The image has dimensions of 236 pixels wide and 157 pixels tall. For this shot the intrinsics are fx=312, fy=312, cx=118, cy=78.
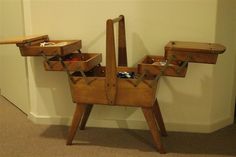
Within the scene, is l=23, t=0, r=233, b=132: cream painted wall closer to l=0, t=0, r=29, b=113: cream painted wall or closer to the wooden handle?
the wooden handle

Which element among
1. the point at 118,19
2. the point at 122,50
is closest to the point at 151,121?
the point at 122,50

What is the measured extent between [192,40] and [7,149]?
1.43 meters

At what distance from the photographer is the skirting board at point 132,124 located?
2.28 m

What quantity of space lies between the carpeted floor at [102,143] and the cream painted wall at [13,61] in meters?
0.34

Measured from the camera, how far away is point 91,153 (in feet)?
6.49

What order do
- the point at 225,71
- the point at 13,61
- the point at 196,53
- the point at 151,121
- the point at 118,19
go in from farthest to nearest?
the point at 13,61 → the point at 225,71 → the point at 118,19 → the point at 151,121 → the point at 196,53

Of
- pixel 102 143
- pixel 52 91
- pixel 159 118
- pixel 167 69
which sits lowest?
pixel 102 143

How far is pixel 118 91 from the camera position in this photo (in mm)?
1928

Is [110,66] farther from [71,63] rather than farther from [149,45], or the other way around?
[149,45]

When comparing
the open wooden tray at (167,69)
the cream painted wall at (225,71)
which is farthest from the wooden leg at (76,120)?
the cream painted wall at (225,71)

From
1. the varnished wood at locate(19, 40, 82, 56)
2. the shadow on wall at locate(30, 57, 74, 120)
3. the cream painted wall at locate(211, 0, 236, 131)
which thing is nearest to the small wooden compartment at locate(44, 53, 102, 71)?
the varnished wood at locate(19, 40, 82, 56)

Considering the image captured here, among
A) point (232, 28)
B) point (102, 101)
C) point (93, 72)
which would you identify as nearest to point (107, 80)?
point (102, 101)

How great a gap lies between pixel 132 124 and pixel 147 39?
0.64m

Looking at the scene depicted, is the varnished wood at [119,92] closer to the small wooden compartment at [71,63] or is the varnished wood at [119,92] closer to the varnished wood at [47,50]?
the small wooden compartment at [71,63]
